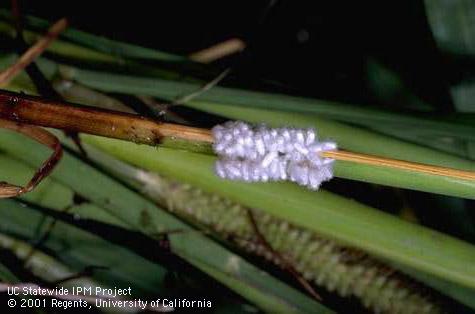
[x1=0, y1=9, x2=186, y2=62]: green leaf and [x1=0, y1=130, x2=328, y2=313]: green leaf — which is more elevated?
[x1=0, y1=9, x2=186, y2=62]: green leaf

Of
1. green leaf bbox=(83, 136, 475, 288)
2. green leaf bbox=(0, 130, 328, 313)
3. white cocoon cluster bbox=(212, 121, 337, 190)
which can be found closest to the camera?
white cocoon cluster bbox=(212, 121, 337, 190)

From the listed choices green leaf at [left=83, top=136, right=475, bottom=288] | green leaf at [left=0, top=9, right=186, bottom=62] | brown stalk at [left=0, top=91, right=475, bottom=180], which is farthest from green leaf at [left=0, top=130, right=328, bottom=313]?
brown stalk at [left=0, top=91, right=475, bottom=180]

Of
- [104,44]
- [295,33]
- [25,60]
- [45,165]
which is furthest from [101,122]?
[295,33]

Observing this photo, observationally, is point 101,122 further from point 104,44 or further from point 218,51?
point 218,51

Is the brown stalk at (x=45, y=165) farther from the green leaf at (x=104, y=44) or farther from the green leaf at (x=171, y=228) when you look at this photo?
the green leaf at (x=104, y=44)

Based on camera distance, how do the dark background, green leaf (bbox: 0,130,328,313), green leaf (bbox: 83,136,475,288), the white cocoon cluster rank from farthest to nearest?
the dark background < green leaf (bbox: 0,130,328,313) < green leaf (bbox: 83,136,475,288) < the white cocoon cluster

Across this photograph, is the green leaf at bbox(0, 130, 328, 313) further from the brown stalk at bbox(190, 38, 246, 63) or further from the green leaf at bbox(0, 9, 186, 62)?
the brown stalk at bbox(190, 38, 246, 63)

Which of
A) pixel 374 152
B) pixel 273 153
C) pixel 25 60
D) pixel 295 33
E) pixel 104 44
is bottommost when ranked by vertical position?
pixel 273 153
